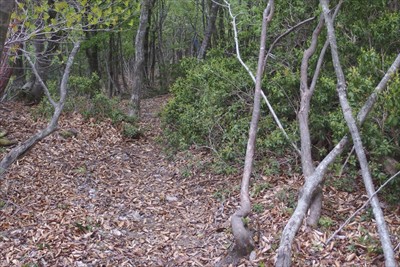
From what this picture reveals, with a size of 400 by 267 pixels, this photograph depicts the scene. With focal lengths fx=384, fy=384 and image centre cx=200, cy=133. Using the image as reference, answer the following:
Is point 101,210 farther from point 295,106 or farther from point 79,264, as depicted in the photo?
point 295,106

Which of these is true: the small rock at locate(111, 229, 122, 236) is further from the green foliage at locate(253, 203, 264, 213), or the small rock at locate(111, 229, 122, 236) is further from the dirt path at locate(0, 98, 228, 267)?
the green foliage at locate(253, 203, 264, 213)

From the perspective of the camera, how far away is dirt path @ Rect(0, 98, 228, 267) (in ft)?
14.4

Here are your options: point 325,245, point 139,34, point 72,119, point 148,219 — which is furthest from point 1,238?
point 139,34

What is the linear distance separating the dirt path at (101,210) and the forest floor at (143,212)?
0.01 meters

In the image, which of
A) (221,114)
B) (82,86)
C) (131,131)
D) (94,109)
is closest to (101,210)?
(221,114)

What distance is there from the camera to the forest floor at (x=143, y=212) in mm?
4148

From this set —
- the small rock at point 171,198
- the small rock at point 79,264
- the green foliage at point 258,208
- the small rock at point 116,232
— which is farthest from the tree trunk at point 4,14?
the small rock at point 171,198

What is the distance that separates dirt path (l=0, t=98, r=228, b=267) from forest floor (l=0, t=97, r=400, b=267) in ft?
0.04

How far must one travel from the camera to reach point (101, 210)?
5.53 m

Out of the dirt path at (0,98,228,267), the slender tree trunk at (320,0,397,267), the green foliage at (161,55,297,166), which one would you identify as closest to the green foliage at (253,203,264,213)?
the dirt path at (0,98,228,267)

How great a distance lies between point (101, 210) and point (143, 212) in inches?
23.6

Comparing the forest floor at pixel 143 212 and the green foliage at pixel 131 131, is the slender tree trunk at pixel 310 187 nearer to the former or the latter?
the forest floor at pixel 143 212

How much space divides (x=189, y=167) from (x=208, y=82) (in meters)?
1.95

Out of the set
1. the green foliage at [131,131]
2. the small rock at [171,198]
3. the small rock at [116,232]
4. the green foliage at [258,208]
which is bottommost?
the small rock at [171,198]
